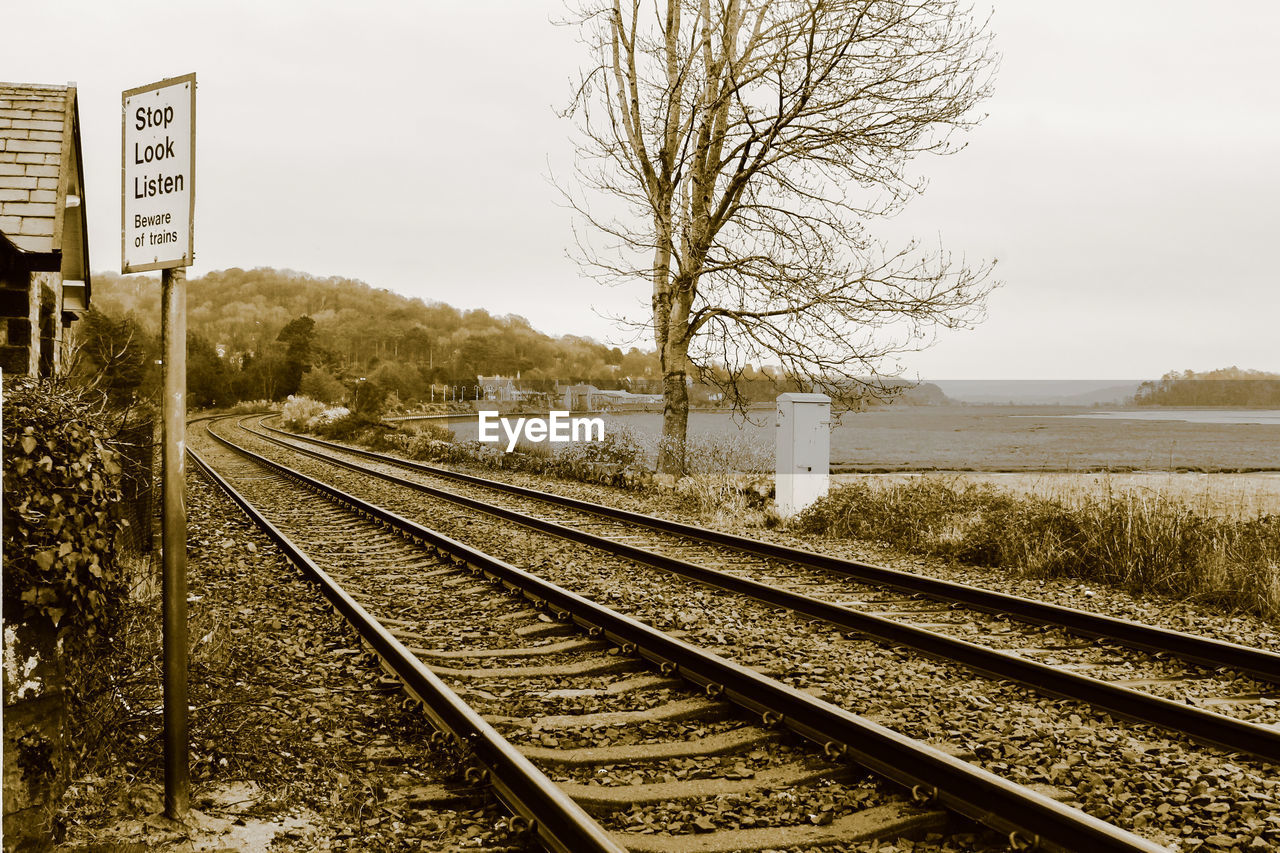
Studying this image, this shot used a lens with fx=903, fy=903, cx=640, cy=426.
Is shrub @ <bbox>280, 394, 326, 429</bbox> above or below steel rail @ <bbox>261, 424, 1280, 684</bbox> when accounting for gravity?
above

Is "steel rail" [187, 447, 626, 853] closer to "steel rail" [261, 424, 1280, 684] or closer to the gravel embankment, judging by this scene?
the gravel embankment

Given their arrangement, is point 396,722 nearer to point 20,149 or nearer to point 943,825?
point 943,825

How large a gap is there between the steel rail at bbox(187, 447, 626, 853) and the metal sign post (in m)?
1.26

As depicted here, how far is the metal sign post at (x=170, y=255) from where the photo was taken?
3.54 metres

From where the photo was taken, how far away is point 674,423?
60.2 ft

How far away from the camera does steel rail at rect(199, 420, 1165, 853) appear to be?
11.0ft

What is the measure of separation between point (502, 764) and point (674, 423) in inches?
568

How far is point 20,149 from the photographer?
13.5 metres

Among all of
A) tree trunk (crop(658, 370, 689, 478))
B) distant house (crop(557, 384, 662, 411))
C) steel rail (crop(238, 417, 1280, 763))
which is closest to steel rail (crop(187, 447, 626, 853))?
steel rail (crop(238, 417, 1280, 763))

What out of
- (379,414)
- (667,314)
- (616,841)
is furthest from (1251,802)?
(379,414)

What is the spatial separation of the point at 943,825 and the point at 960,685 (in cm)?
199

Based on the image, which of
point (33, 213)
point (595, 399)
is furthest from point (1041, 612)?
point (595, 399)

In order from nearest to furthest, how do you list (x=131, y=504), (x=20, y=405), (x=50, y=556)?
(x=50, y=556), (x=20, y=405), (x=131, y=504)

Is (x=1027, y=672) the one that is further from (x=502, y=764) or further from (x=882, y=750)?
(x=502, y=764)
